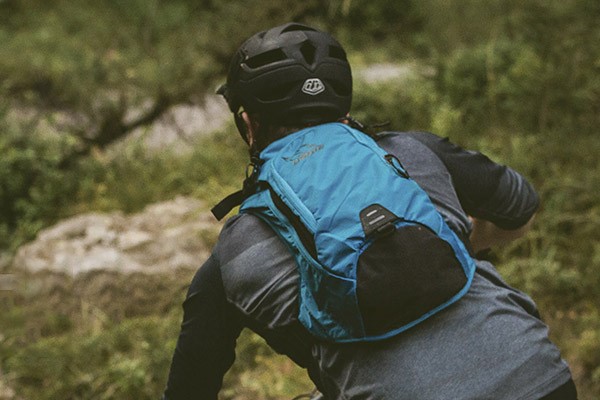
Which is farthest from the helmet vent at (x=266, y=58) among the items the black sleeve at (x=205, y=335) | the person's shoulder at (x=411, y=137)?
the black sleeve at (x=205, y=335)

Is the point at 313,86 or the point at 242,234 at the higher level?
the point at 313,86

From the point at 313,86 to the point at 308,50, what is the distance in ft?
0.64

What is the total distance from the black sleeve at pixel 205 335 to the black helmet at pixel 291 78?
0.54 metres

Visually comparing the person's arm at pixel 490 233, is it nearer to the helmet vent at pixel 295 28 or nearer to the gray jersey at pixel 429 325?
the gray jersey at pixel 429 325

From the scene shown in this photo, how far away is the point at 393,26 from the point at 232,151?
3.74m

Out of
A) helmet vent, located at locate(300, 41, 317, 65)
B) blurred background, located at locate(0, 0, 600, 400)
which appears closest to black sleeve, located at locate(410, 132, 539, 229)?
helmet vent, located at locate(300, 41, 317, 65)

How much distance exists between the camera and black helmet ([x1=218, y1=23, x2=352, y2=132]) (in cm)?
226

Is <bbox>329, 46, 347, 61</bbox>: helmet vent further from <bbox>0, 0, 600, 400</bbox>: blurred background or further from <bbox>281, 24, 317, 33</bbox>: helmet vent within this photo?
<bbox>0, 0, 600, 400</bbox>: blurred background

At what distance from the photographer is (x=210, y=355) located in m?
2.34

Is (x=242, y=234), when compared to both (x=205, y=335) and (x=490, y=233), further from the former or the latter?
(x=490, y=233)

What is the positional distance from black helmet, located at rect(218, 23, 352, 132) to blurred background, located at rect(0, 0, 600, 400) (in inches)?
95.3

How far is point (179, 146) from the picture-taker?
28.0 ft

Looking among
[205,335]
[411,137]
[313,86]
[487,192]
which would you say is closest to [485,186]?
[487,192]

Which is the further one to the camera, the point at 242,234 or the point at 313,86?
the point at 313,86
